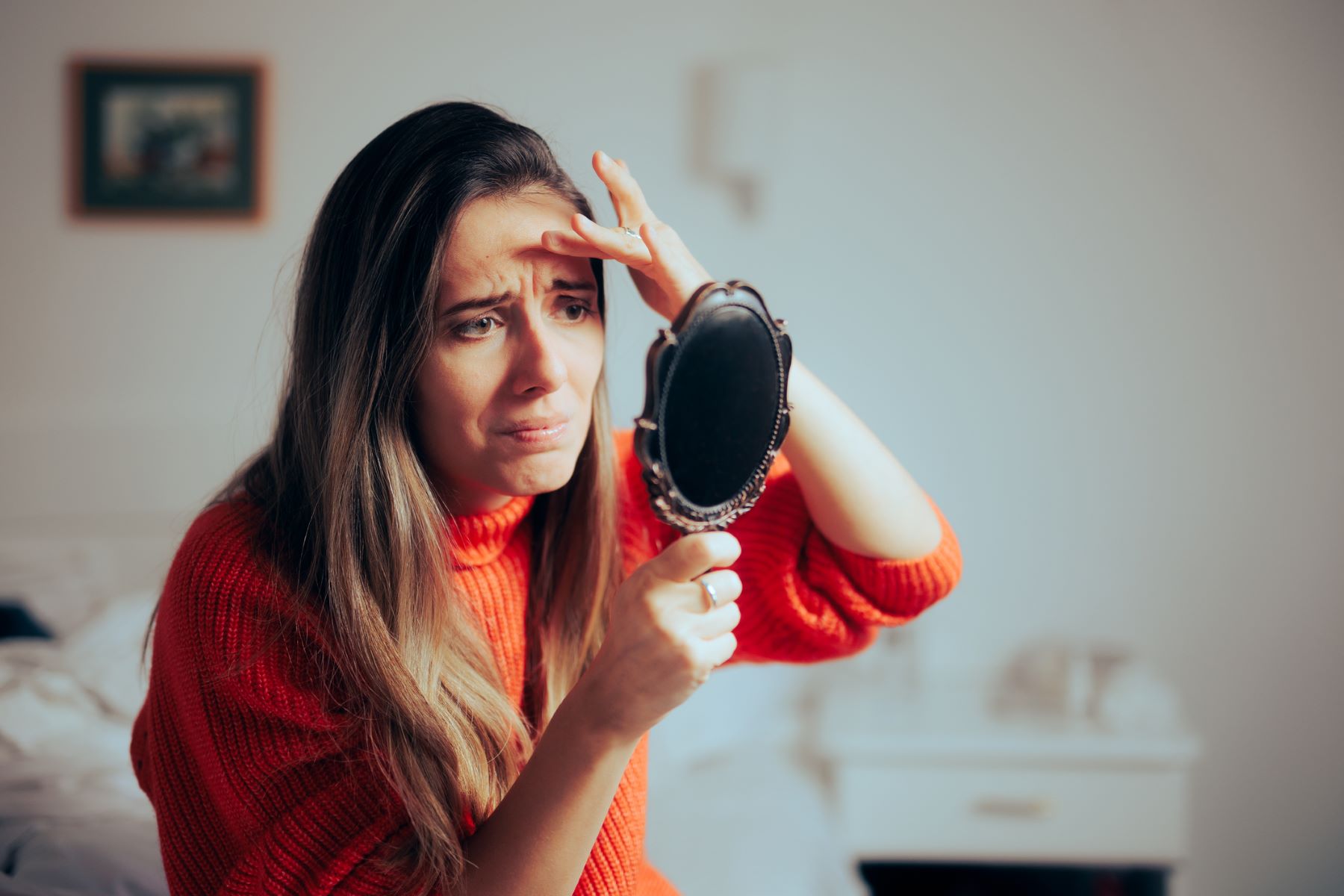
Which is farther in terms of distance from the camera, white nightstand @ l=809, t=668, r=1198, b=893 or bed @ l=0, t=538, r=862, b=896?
white nightstand @ l=809, t=668, r=1198, b=893

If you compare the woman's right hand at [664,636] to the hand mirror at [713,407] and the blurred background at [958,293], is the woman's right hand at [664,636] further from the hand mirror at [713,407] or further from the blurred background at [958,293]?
the blurred background at [958,293]

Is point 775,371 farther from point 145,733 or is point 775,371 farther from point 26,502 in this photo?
point 26,502

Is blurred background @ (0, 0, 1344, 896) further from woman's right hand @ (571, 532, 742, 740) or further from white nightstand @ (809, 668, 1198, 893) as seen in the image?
woman's right hand @ (571, 532, 742, 740)

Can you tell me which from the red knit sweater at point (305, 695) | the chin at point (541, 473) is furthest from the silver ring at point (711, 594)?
the red knit sweater at point (305, 695)

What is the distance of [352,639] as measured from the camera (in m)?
0.88

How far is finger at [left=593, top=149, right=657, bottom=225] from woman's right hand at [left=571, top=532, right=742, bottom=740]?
1.08 ft

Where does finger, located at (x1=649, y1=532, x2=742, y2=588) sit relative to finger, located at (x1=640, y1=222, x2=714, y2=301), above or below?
below

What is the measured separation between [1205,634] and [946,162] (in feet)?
3.88

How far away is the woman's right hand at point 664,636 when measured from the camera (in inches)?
27.0

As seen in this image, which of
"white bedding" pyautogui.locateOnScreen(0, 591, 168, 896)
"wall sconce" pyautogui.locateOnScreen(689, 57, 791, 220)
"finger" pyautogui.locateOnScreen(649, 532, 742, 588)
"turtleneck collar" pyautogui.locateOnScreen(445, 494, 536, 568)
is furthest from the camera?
"wall sconce" pyautogui.locateOnScreen(689, 57, 791, 220)

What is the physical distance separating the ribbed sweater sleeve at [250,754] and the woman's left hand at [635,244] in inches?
15.0

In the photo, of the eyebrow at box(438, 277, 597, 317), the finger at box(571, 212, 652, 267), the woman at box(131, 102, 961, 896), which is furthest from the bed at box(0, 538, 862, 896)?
the finger at box(571, 212, 652, 267)

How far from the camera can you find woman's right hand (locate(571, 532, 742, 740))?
686 mm

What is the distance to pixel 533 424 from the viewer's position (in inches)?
33.5
